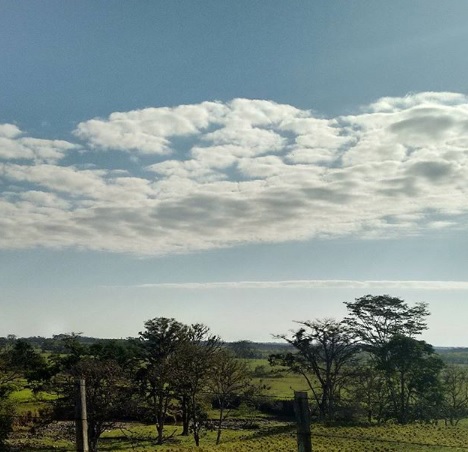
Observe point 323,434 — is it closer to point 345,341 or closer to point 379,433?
point 379,433

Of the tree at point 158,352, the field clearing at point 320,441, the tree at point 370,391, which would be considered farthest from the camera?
the tree at point 370,391

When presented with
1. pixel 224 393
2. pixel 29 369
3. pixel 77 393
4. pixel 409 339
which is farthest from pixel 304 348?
pixel 77 393

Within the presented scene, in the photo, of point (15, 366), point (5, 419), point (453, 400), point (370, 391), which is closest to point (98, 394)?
point (5, 419)

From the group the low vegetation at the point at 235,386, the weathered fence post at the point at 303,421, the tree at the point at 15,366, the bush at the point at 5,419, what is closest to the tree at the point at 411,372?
the low vegetation at the point at 235,386

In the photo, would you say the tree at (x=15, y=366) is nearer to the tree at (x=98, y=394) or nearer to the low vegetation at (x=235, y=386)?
the low vegetation at (x=235, y=386)

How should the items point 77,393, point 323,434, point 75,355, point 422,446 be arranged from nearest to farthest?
1. point 77,393
2. point 422,446
3. point 323,434
4. point 75,355

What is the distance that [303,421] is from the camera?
872 centimetres

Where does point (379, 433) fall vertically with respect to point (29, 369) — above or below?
below

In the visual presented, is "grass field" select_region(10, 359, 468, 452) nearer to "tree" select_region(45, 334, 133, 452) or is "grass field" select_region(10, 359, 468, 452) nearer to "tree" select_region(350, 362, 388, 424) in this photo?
"tree" select_region(45, 334, 133, 452)

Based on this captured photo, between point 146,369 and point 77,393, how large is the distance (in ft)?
139

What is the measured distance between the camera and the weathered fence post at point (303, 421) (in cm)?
867

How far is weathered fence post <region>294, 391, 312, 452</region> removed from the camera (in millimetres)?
8672

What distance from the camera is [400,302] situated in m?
54.7

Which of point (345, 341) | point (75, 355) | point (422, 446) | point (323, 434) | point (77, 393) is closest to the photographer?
point (77, 393)
